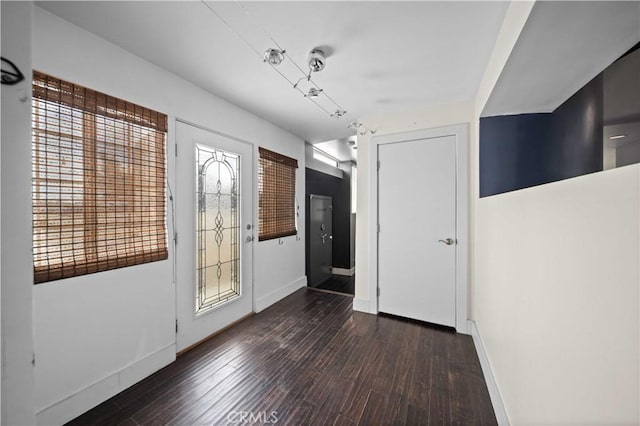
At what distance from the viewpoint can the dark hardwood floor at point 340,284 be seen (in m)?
4.09

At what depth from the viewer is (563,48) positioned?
1.12 metres

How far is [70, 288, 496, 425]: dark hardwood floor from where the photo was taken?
152 centimetres

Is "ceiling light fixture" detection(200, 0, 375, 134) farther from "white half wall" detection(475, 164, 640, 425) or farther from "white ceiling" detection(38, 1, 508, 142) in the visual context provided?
"white half wall" detection(475, 164, 640, 425)

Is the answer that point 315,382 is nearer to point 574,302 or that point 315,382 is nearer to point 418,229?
point 574,302

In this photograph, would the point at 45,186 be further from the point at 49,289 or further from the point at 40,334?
the point at 40,334

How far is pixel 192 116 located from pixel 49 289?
63.0 inches

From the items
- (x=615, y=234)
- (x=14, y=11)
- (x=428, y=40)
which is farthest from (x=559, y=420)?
(x=428, y=40)

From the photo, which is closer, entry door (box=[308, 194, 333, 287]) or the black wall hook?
the black wall hook

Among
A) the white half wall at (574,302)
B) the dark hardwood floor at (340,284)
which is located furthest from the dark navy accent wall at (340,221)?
the white half wall at (574,302)

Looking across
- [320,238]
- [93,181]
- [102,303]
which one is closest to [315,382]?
[102,303]

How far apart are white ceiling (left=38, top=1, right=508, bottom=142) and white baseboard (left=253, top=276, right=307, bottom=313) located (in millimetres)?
2369

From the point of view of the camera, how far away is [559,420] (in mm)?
832

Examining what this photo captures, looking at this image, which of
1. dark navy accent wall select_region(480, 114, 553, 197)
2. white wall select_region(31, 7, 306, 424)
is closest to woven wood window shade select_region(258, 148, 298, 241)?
white wall select_region(31, 7, 306, 424)

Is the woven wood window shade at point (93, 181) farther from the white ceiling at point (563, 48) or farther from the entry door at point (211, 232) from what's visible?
the white ceiling at point (563, 48)
